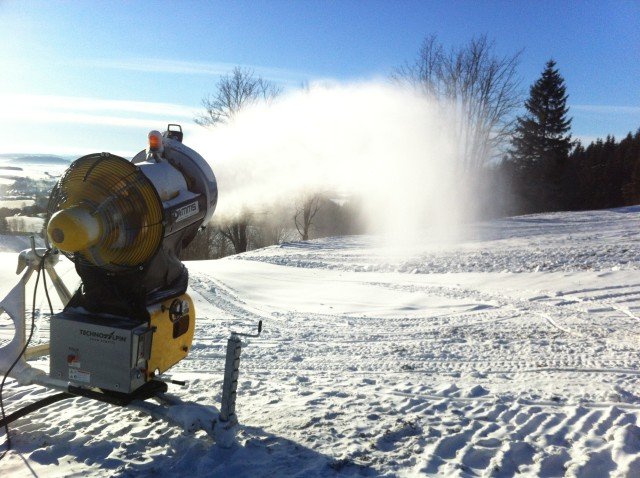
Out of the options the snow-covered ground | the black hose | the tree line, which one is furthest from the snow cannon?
the tree line

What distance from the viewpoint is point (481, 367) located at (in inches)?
209

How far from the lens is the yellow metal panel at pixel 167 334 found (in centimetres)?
335

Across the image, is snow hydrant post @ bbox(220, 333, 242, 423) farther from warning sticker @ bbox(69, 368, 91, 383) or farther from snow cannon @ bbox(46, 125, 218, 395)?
warning sticker @ bbox(69, 368, 91, 383)

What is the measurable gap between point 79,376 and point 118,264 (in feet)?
2.63

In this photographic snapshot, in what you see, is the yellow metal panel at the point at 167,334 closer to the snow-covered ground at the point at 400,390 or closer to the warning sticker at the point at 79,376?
the warning sticker at the point at 79,376

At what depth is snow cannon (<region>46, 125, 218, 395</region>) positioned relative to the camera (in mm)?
3100

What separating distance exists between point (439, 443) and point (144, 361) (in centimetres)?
215

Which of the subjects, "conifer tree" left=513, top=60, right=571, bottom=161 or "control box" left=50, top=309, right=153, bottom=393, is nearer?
"control box" left=50, top=309, right=153, bottom=393

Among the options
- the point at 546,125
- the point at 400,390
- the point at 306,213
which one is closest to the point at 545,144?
the point at 546,125

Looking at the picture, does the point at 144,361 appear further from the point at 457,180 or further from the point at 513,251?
the point at 457,180

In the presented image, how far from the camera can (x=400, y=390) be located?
4582 millimetres

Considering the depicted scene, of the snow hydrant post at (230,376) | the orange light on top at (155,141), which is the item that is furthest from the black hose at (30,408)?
the orange light on top at (155,141)

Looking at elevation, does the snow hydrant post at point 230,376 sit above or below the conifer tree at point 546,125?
below

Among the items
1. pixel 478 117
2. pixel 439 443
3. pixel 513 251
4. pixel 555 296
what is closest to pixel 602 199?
pixel 478 117
